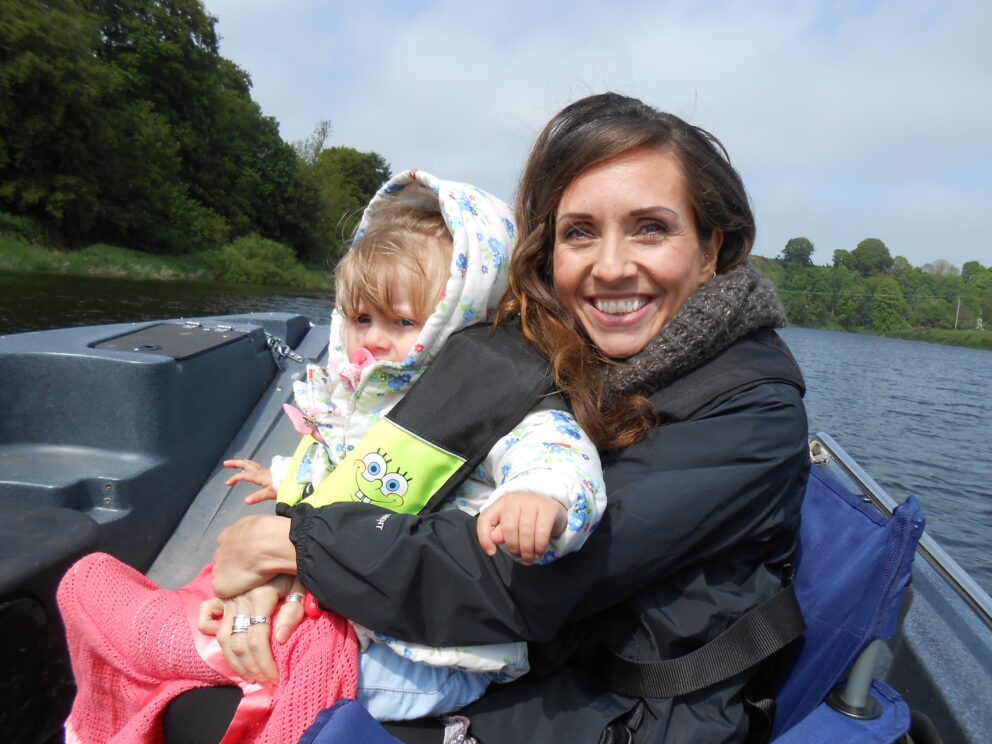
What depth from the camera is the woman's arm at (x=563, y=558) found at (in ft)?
4.21

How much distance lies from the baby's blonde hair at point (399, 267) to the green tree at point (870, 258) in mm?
45590

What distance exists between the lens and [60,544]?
160 cm

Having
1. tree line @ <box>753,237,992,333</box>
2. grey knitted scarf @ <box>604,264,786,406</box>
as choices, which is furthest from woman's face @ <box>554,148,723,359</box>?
tree line @ <box>753,237,992,333</box>

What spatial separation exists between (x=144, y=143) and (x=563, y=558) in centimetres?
4037

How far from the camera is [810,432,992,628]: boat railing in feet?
6.45

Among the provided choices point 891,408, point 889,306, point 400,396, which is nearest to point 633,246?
point 400,396

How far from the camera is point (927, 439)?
980 cm

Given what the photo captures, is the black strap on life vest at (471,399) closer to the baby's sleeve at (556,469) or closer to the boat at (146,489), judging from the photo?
the baby's sleeve at (556,469)

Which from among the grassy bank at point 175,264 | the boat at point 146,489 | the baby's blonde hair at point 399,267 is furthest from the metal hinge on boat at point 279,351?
the grassy bank at point 175,264

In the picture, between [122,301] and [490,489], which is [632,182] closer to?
[490,489]

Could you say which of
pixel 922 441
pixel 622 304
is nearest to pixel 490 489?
pixel 622 304

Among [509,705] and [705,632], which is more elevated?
[705,632]

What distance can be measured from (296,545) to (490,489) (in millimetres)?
410

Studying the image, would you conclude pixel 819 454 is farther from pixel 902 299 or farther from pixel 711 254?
pixel 902 299
